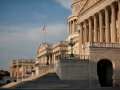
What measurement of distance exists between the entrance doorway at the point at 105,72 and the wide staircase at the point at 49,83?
7.72 metres

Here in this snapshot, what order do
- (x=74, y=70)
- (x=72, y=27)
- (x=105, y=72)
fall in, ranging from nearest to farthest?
1. (x=74, y=70)
2. (x=105, y=72)
3. (x=72, y=27)

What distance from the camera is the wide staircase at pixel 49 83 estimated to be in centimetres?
4588

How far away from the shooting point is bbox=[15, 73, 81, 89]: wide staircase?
4588cm

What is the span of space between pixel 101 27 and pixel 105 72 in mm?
12223

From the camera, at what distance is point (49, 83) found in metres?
47.2

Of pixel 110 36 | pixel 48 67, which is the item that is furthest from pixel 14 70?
pixel 110 36

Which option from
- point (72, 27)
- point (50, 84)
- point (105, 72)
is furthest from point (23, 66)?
point (50, 84)

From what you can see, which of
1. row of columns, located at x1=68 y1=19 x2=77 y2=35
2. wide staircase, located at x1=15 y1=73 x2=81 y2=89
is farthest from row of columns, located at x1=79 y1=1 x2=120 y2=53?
row of columns, located at x1=68 y1=19 x2=77 y2=35

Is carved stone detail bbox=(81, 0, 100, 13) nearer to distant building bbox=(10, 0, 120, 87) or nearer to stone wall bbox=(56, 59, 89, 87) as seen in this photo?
distant building bbox=(10, 0, 120, 87)

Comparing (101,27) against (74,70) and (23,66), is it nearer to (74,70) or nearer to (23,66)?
(74,70)

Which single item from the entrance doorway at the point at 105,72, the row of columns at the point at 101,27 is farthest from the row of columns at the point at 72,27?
the entrance doorway at the point at 105,72

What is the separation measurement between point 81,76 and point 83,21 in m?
27.0

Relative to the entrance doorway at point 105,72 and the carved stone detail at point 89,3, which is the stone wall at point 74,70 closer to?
the entrance doorway at point 105,72

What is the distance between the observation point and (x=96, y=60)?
167 ft
